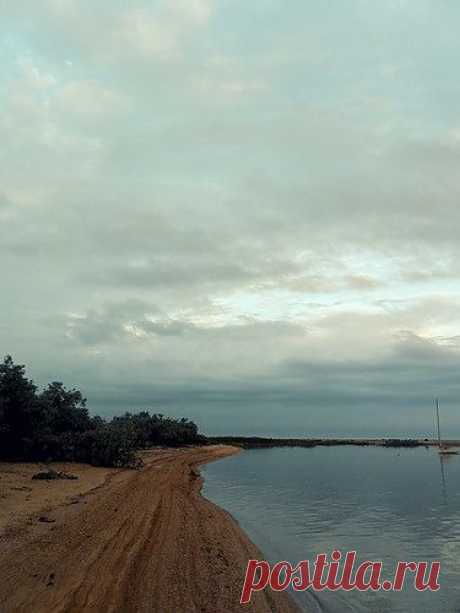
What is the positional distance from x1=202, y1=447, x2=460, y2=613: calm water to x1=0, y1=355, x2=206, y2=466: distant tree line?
9.69 metres

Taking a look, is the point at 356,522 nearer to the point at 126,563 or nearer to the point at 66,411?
the point at 126,563

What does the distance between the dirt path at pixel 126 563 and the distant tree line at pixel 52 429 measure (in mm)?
17537

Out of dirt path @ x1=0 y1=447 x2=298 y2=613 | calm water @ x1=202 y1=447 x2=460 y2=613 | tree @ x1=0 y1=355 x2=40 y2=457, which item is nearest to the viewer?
dirt path @ x1=0 y1=447 x2=298 y2=613

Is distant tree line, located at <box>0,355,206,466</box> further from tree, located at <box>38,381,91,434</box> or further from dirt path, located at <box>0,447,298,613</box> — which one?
dirt path, located at <box>0,447,298,613</box>

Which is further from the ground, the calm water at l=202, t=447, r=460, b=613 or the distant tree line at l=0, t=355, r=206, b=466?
the distant tree line at l=0, t=355, r=206, b=466

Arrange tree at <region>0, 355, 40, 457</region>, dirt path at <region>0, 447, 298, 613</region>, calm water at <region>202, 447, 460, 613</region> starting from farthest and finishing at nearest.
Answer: tree at <region>0, 355, 40, 457</region>
calm water at <region>202, 447, 460, 613</region>
dirt path at <region>0, 447, 298, 613</region>

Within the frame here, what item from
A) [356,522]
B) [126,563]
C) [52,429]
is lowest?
[356,522]

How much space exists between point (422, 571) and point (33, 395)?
106ft

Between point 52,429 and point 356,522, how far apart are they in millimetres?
29623

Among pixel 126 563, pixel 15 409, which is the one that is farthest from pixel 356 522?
pixel 15 409

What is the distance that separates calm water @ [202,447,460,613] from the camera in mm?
17094

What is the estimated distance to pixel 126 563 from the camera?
15883 mm

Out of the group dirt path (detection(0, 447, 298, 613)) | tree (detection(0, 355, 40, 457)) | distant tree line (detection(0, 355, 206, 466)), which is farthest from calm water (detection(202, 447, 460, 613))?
tree (detection(0, 355, 40, 457))

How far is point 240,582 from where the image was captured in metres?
15.9
